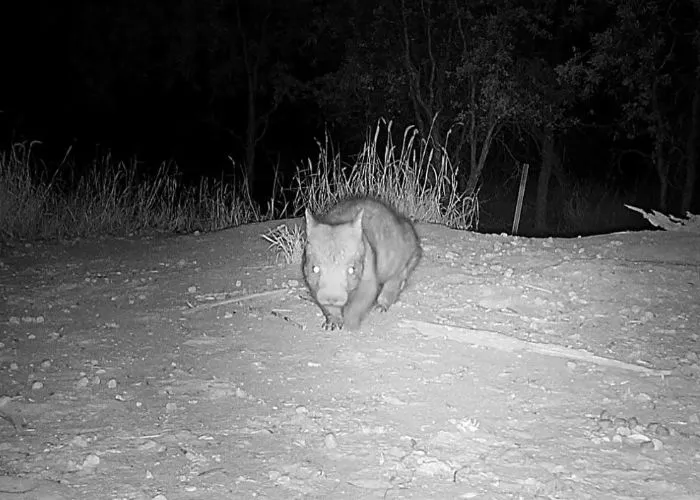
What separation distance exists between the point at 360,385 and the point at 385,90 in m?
14.9

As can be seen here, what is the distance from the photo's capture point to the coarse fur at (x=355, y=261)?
5.48m

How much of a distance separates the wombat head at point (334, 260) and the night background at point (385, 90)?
7145 millimetres

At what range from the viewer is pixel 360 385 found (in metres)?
4.75

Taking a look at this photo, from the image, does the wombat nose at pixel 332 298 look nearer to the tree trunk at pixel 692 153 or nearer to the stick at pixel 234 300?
the stick at pixel 234 300

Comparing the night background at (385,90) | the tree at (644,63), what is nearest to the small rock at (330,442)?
the night background at (385,90)

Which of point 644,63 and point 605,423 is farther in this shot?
point 644,63

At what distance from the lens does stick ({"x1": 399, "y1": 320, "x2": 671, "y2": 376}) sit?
5.06 meters

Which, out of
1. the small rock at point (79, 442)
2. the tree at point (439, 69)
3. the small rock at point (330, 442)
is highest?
the tree at point (439, 69)

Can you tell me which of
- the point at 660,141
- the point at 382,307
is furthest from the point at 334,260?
the point at 660,141

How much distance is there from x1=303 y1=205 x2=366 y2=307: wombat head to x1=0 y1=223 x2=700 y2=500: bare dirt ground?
37 centimetres

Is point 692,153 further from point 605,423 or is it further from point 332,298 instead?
point 605,423

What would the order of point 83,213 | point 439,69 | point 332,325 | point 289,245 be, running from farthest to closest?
point 439,69 → point 83,213 → point 289,245 → point 332,325

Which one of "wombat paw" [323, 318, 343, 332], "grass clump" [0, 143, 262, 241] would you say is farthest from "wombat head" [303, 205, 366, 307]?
"grass clump" [0, 143, 262, 241]

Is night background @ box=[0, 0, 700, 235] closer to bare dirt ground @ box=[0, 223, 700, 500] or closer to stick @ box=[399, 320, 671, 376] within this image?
bare dirt ground @ box=[0, 223, 700, 500]
